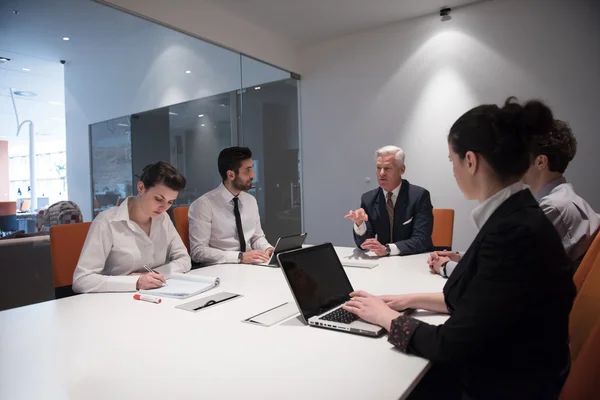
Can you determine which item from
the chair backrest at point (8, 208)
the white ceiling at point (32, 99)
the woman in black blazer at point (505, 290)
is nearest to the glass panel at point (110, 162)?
the white ceiling at point (32, 99)

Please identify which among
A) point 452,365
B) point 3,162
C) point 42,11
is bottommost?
point 452,365

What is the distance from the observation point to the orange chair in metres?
2.04

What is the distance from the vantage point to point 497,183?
112 cm

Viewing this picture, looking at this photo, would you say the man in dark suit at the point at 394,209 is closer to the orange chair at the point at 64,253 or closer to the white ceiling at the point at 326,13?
the orange chair at the point at 64,253

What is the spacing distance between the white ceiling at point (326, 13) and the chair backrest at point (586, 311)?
11.2 ft

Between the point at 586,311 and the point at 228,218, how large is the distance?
7.44 ft

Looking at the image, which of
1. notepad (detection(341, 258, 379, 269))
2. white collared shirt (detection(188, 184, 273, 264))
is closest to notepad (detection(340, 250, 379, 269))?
notepad (detection(341, 258, 379, 269))

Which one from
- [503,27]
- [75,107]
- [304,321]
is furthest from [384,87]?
[304,321]

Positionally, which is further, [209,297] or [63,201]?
[63,201]

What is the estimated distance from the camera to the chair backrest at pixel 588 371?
121 cm

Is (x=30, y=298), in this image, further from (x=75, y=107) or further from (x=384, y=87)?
(x=384, y=87)

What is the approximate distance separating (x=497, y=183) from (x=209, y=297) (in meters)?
1.21

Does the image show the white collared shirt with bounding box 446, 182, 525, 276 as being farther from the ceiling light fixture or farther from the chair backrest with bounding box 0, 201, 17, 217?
the ceiling light fixture

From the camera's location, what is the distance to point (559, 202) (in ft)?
6.29
